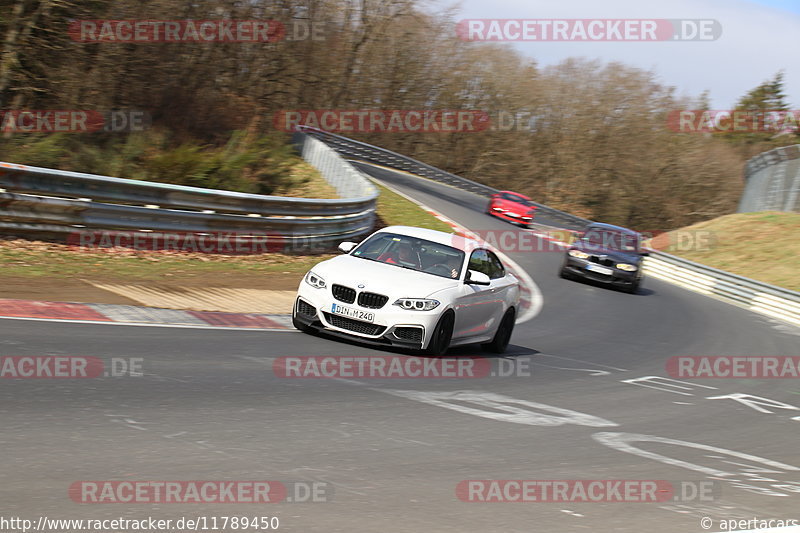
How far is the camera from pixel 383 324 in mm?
10047

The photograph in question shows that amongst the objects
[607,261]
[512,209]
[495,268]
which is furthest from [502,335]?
[512,209]

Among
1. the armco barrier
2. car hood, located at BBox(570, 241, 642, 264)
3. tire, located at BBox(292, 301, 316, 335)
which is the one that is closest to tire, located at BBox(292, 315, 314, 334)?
tire, located at BBox(292, 301, 316, 335)

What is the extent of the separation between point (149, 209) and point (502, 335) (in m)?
6.97

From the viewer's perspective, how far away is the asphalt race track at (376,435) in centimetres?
500

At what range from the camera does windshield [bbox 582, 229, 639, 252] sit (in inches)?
952

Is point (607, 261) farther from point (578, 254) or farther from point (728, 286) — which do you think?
point (728, 286)

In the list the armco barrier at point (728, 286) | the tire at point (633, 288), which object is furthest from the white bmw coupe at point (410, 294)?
the armco barrier at point (728, 286)

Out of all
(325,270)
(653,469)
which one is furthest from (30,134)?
(653,469)

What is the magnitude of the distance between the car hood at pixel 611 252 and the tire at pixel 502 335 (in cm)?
1204

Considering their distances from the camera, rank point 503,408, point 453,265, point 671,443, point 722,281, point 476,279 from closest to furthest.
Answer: point 671,443 < point 503,408 < point 476,279 < point 453,265 < point 722,281

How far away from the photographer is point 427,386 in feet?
29.4

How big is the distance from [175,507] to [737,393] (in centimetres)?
902

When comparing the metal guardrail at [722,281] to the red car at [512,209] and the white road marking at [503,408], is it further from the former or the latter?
the white road marking at [503,408]

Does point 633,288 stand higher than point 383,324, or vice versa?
point 383,324
